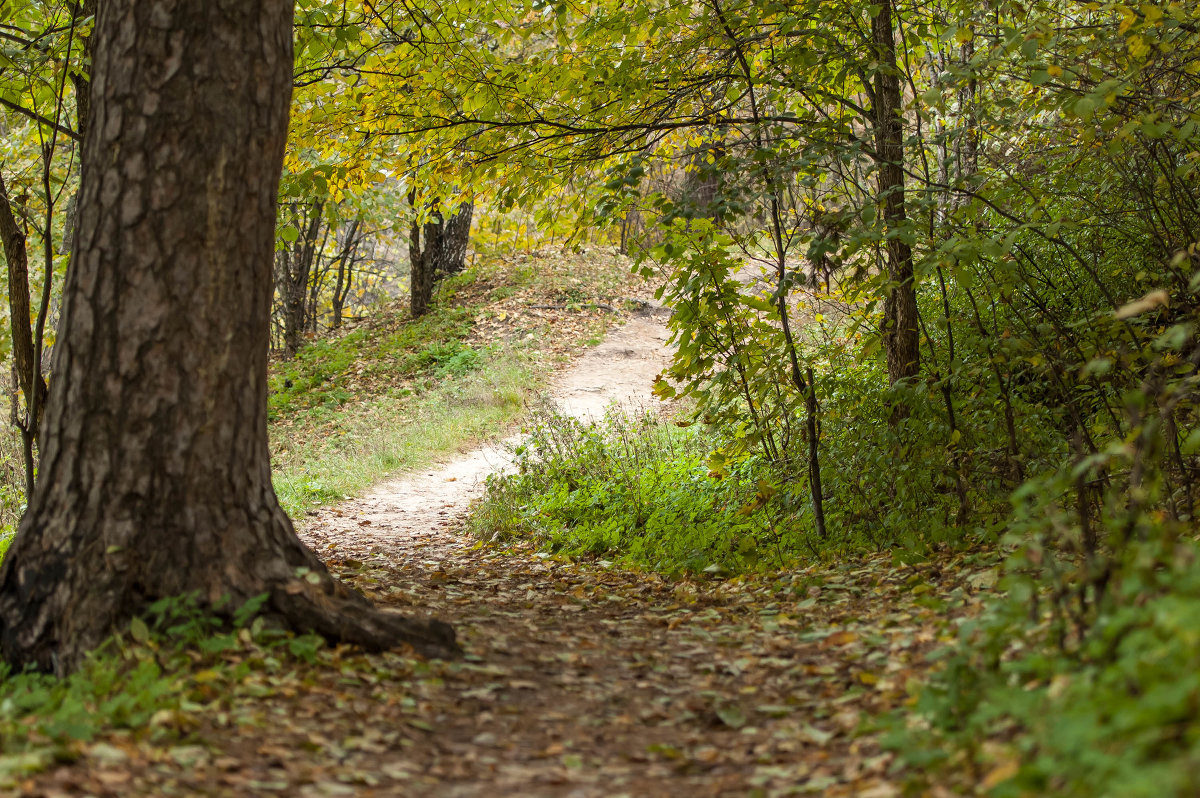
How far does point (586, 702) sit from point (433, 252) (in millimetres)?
16359

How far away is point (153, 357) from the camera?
10.4 ft

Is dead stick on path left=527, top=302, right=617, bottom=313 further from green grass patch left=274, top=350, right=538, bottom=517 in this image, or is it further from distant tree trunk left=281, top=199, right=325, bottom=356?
distant tree trunk left=281, top=199, right=325, bottom=356

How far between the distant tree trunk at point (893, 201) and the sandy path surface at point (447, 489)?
3.68 m

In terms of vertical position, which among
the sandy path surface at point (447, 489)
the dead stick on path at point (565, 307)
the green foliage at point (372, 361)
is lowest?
the sandy path surface at point (447, 489)

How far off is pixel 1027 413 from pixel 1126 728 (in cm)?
400

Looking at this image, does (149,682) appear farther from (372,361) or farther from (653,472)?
(372,361)

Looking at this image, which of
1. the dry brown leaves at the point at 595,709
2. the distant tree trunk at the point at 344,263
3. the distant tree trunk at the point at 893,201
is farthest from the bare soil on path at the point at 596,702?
the distant tree trunk at the point at 344,263

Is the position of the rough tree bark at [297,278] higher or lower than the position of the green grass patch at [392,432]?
higher

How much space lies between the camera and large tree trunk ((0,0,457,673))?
10.4 feet

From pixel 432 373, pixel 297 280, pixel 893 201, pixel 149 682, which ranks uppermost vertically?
pixel 297 280

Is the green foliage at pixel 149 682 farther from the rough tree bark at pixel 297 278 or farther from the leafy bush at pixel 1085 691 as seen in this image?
the rough tree bark at pixel 297 278

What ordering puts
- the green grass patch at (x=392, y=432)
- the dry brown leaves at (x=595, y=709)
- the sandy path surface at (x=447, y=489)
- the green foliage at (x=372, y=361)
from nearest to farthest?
the dry brown leaves at (x=595, y=709) < the sandy path surface at (x=447, y=489) < the green grass patch at (x=392, y=432) < the green foliage at (x=372, y=361)

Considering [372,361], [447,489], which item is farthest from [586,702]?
[372,361]

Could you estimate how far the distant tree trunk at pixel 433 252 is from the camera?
1786 centimetres
